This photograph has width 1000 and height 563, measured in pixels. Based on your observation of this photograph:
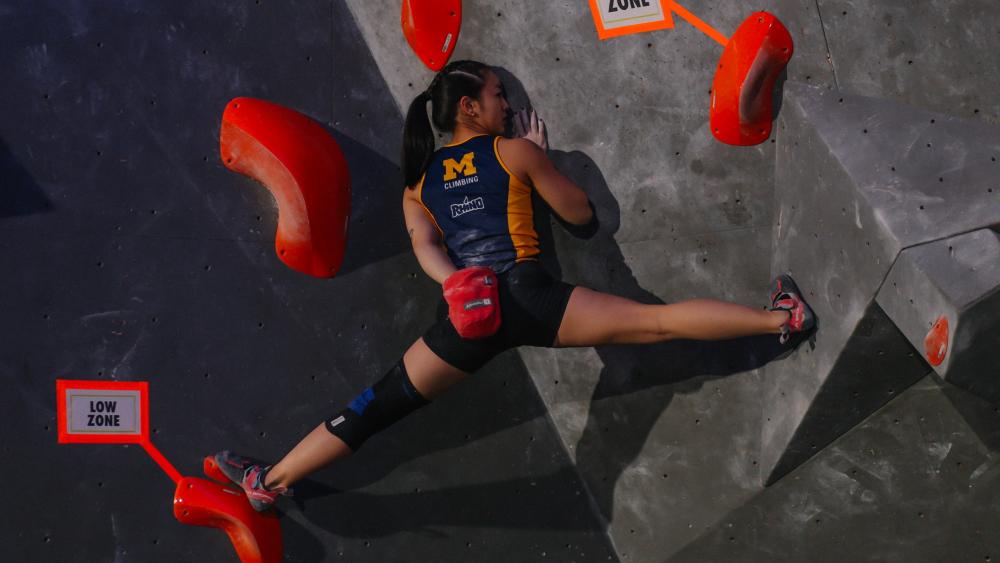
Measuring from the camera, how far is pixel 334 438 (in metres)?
3.72

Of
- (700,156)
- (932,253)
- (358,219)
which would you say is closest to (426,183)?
(358,219)

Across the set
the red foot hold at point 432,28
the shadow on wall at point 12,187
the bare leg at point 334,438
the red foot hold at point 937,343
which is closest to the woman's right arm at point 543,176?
the red foot hold at point 432,28

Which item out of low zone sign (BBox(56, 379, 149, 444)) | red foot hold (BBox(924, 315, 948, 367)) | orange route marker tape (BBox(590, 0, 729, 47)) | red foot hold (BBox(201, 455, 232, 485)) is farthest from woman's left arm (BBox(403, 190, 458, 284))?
red foot hold (BBox(924, 315, 948, 367))

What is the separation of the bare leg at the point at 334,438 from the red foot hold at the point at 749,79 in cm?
130

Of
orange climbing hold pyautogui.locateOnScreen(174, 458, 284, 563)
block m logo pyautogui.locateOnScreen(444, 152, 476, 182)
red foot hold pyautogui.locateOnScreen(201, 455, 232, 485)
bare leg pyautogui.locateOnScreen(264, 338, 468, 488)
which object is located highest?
block m logo pyautogui.locateOnScreen(444, 152, 476, 182)

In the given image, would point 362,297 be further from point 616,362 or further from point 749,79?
point 749,79

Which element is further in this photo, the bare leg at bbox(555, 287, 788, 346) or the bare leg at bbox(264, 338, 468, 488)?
the bare leg at bbox(264, 338, 468, 488)

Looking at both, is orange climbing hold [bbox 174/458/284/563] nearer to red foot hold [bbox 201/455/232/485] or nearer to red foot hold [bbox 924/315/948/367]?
red foot hold [bbox 201/455/232/485]

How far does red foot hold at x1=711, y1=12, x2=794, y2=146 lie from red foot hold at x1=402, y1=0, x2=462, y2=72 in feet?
3.21

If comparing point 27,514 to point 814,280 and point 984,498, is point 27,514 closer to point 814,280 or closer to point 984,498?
point 814,280

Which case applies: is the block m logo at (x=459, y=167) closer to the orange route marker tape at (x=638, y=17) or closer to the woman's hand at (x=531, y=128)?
the woman's hand at (x=531, y=128)

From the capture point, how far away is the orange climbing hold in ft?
12.8

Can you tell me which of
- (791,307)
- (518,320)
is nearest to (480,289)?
(518,320)

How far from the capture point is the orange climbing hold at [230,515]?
3.91 m
